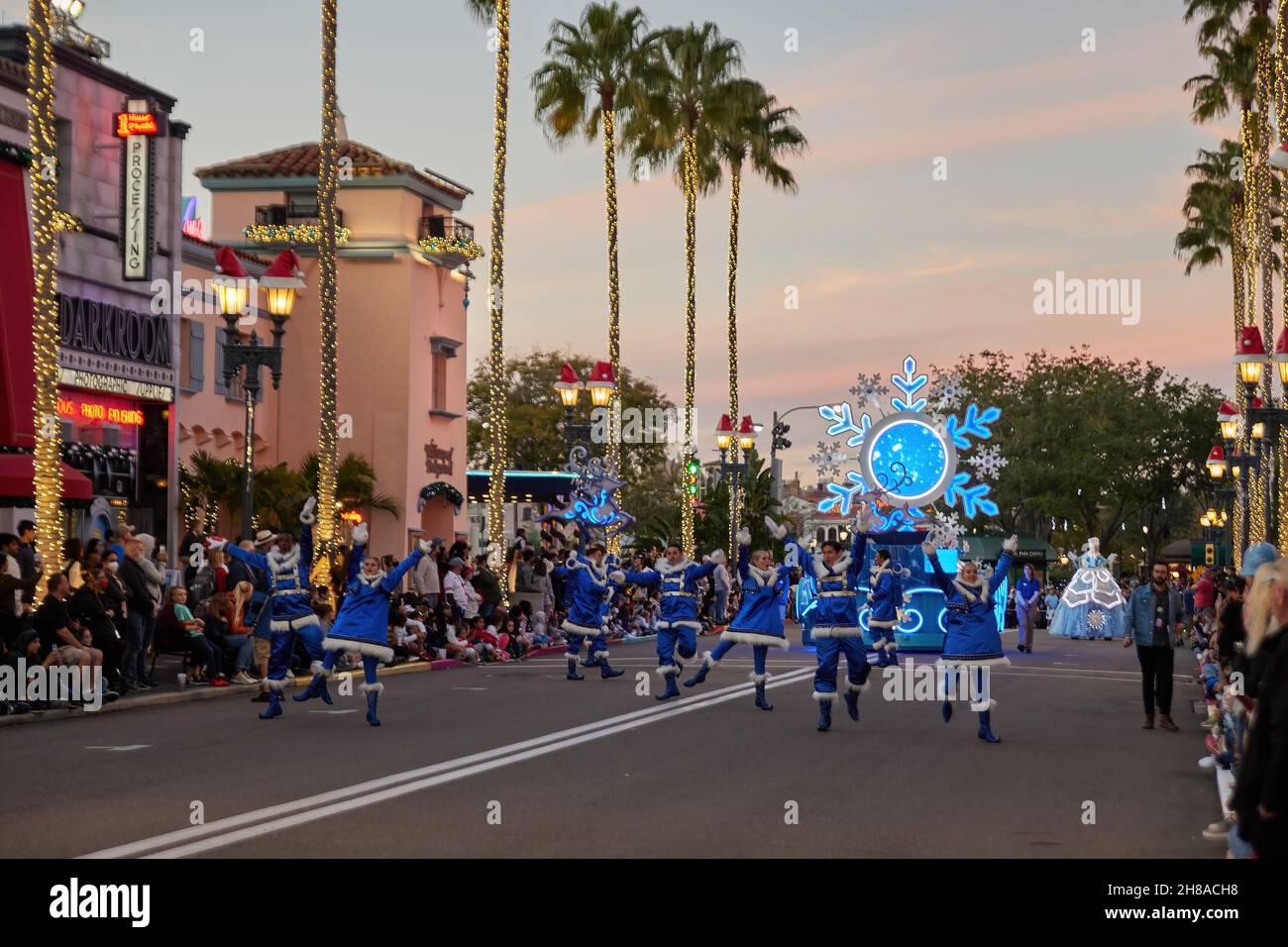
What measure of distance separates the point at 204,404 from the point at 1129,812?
3483cm

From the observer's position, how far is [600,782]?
1409cm

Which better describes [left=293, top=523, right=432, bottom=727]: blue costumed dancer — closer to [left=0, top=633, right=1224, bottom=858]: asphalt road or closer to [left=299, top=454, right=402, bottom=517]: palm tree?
[left=0, top=633, right=1224, bottom=858]: asphalt road

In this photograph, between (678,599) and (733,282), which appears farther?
(733,282)

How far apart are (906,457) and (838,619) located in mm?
15191

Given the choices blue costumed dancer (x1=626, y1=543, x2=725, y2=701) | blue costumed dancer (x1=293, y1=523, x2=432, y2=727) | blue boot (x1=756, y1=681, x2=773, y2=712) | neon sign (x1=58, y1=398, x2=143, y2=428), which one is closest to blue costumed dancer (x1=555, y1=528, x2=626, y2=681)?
blue costumed dancer (x1=626, y1=543, x2=725, y2=701)

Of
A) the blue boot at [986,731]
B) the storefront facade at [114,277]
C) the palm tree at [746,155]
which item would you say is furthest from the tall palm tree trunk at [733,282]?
the blue boot at [986,731]

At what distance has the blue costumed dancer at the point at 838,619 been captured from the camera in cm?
1995

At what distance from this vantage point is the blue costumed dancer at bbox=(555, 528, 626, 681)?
1038 inches

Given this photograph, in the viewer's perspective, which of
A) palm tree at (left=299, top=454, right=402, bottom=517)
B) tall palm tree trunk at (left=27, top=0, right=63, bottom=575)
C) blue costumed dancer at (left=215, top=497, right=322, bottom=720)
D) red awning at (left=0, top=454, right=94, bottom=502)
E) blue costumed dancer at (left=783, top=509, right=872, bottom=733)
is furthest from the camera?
palm tree at (left=299, top=454, right=402, bottom=517)

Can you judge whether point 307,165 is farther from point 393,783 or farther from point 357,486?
point 393,783

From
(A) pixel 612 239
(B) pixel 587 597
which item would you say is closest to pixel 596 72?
(A) pixel 612 239

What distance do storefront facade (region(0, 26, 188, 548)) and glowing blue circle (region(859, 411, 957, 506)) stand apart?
1456 centimetres
